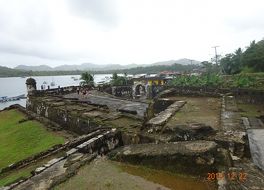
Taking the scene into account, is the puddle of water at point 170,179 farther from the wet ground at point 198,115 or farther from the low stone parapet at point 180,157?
the wet ground at point 198,115

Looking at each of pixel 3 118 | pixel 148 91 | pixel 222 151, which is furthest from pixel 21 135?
pixel 148 91

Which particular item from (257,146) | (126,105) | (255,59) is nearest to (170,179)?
(257,146)

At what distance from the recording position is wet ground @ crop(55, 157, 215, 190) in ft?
15.2

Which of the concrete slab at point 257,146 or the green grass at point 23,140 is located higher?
the green grass at point 23,140

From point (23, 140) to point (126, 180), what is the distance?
10424 mm

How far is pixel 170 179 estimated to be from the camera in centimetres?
490

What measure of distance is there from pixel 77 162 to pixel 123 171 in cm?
106

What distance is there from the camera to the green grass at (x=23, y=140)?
1144cm

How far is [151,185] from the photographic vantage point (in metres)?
4.72

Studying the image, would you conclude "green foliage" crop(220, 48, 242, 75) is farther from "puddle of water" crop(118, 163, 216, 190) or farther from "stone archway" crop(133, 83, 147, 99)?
"puddle of water" crop(118, 163, 216, 190)

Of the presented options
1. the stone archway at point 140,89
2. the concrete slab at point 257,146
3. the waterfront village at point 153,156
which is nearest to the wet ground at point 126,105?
the waterfront village at point 153,156

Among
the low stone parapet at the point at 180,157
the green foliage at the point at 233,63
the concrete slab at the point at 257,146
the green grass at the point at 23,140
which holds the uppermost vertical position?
the green foliage at the point at 233,63

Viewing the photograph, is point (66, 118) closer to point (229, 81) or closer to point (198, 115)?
point (198, 115)

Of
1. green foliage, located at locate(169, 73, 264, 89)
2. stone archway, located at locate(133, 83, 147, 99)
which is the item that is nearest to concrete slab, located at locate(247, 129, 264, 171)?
green foliage, located at locate(169, 73, 264, 89)
